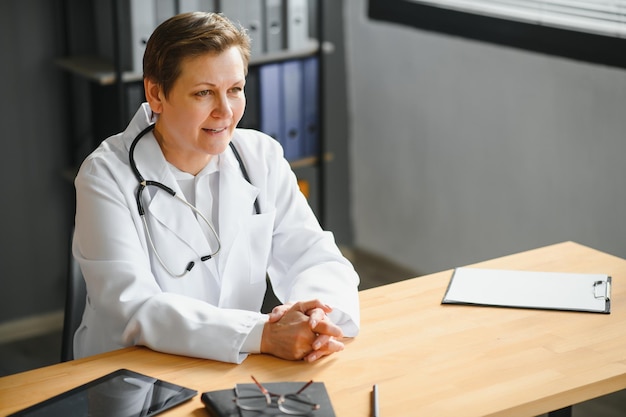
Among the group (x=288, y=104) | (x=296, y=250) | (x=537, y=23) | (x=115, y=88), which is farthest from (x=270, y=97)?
(x=296, y=250)

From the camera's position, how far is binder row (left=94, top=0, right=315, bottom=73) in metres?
3.23

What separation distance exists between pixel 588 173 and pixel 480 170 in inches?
21.2

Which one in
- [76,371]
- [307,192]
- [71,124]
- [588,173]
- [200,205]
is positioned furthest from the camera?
[307,192]

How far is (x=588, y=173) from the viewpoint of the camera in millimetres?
3277

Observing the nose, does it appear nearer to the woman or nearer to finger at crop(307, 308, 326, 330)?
the woman

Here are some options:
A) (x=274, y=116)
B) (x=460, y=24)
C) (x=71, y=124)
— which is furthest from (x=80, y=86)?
(x=460, y=24)

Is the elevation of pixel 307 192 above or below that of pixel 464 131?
below

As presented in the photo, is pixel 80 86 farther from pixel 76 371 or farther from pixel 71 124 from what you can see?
pixel 76 371

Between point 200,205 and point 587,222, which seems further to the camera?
point 587,222

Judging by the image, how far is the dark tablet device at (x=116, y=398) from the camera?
154 centimetres

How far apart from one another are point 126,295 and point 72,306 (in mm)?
339

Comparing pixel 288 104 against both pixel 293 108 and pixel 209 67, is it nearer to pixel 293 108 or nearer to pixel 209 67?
pixel 293 108

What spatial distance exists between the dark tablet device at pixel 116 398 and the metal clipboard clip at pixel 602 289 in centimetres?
90

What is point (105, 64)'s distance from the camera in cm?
344
